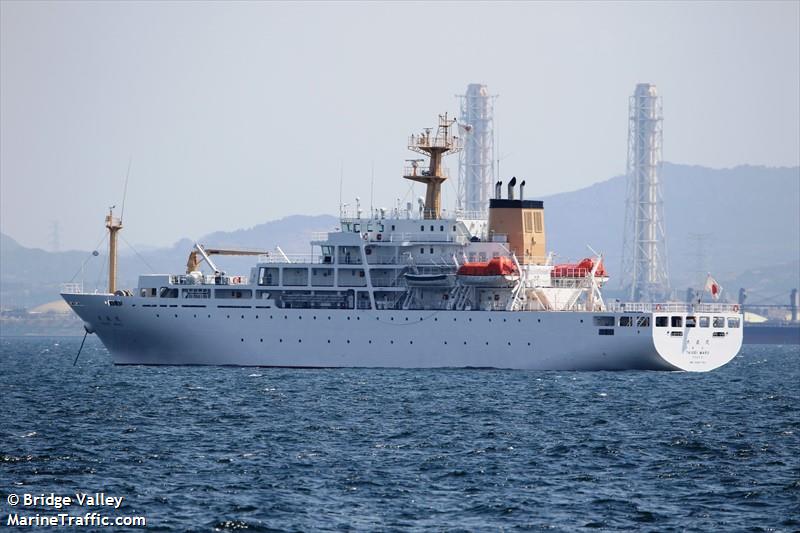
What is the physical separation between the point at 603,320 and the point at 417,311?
292 inches

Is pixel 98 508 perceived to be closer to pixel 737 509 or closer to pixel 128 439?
pixel 128 439

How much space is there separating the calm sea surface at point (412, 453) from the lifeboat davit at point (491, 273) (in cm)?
515

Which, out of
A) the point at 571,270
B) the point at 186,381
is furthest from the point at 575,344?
the point at 186,381

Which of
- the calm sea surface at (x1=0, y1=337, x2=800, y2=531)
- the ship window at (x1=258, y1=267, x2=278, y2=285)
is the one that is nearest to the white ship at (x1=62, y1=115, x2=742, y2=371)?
the ship window at (x1=258, y1=267, x2=278, y2=285)

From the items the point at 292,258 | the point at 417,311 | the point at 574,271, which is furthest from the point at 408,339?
the point at 574,271

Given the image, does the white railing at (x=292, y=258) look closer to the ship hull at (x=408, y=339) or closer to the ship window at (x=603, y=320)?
the ship hull at (x=408, y=339)

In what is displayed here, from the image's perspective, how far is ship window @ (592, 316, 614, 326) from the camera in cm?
5666

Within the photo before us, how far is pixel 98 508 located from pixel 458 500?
6712 millimetres

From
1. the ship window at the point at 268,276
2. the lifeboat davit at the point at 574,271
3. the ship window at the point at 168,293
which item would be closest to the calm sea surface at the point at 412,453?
the ship window at the point at 268,276

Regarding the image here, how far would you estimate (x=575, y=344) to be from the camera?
2239 inches

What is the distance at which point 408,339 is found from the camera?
57.9 metres

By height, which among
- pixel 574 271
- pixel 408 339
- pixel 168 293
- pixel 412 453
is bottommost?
pixel 412 453

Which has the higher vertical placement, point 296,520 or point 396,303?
point 396,303

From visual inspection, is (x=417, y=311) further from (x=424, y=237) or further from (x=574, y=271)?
(x=574, y=271)
